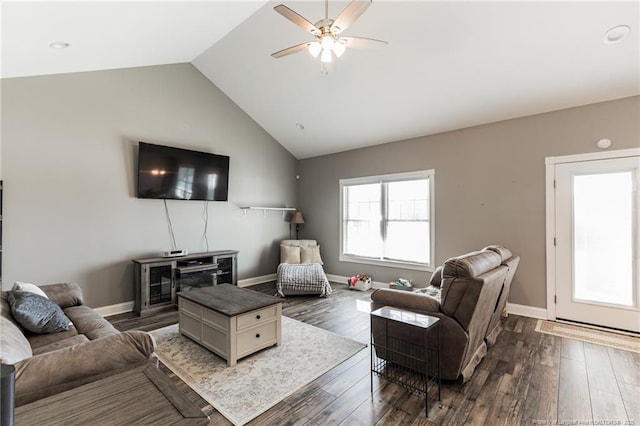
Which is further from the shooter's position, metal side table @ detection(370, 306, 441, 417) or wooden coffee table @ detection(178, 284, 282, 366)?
wooden coffee table @ detection(178, 284, 282, 366)

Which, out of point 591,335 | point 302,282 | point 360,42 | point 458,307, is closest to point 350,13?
point 360,42

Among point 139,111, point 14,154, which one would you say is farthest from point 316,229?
point 14,154

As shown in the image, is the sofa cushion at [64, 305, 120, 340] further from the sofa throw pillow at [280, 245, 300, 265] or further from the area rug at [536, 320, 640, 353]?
the area rug at [536, 320, 640, 353]

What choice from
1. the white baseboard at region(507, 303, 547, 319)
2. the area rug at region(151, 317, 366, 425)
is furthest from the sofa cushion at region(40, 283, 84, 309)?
the white baseboard at region(507, 303, 547, 319)

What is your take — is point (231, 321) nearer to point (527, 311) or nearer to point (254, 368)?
point (254, 368)

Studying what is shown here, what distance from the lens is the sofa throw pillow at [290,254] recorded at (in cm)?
571

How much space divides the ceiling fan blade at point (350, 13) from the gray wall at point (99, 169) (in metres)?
3.37

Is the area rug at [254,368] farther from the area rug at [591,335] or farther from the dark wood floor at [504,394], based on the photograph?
the area rug at [591,335]

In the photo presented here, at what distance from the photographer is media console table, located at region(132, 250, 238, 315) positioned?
409 cm

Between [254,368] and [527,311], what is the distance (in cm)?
366

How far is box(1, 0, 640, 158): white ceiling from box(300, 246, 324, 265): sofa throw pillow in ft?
8.39

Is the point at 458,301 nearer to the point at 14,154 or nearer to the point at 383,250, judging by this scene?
the point at 383,250

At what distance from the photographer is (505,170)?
4219 millimetres

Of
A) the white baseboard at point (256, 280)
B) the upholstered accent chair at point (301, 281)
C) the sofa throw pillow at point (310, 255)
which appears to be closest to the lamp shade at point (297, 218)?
the sofa throw pillow at point (310, 255)
